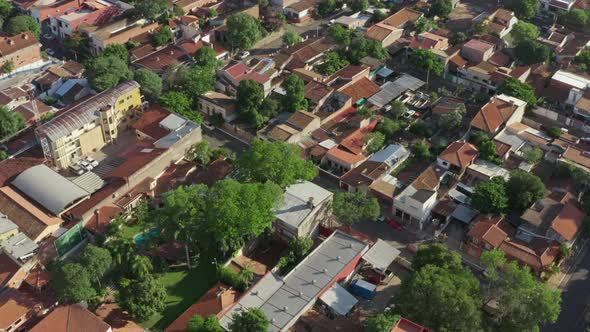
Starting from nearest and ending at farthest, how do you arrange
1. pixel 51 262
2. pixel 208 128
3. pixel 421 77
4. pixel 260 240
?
pixel 51 262 → pixel 260 240 → pixel 208 128 → pixel 421 77

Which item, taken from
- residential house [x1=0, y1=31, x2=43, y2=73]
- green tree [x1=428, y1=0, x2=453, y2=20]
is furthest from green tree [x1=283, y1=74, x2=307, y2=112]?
residential house [x1=0, y1=31, x2=43, y2=73]

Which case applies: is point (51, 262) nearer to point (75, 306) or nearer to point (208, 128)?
point (75, 306)

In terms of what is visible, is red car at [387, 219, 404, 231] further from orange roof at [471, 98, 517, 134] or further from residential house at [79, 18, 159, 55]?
residential house at [79, 18, 159, 55]

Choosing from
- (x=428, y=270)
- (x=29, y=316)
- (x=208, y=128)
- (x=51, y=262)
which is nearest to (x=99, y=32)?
(x=208, y=128)

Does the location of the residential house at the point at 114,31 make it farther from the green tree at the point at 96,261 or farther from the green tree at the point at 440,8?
the green tree at the point at 96,261

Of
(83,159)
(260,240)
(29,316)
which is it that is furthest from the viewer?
(83,159)

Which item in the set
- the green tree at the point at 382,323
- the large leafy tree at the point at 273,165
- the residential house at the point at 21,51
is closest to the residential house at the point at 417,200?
the large leafy tree at the point at 273,165
